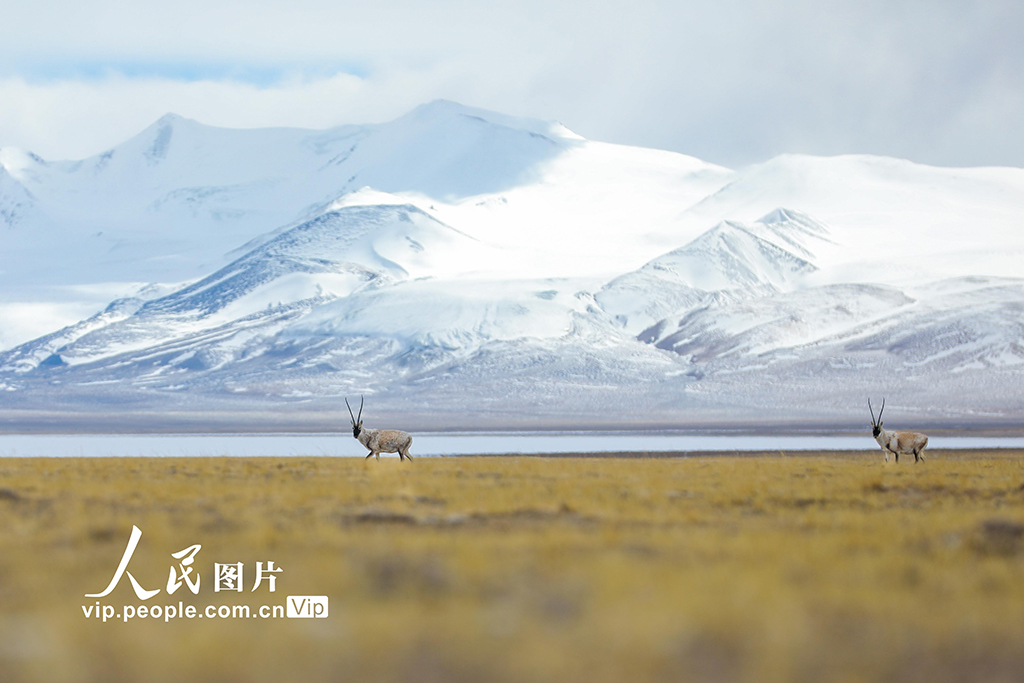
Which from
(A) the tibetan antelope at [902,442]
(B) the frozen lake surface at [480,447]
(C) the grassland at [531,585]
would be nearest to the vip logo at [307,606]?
(C) the grassland at [531,585]

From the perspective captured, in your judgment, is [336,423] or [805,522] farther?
[336,423]

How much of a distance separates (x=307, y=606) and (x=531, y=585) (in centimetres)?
190

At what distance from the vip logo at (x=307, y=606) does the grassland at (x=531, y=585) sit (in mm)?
133

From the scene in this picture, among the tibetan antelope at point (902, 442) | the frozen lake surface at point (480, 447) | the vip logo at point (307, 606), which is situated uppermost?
the tibetan antelope at point (902, 442)

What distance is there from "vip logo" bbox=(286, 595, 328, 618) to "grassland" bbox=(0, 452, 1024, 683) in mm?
133

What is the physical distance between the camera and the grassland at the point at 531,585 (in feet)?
25.3

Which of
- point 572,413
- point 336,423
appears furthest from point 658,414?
point 336,423

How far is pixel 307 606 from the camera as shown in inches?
368

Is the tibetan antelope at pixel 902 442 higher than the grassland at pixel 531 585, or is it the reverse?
the tibetan antelope at pixel 902 442

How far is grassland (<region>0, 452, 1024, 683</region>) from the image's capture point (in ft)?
25.3

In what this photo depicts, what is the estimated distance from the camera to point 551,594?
9547mm

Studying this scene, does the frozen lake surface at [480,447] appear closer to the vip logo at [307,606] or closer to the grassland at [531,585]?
the grassland at [531,585]

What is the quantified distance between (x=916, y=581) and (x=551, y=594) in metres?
3.61

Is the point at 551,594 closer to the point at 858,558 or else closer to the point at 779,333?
the point at 858,558
